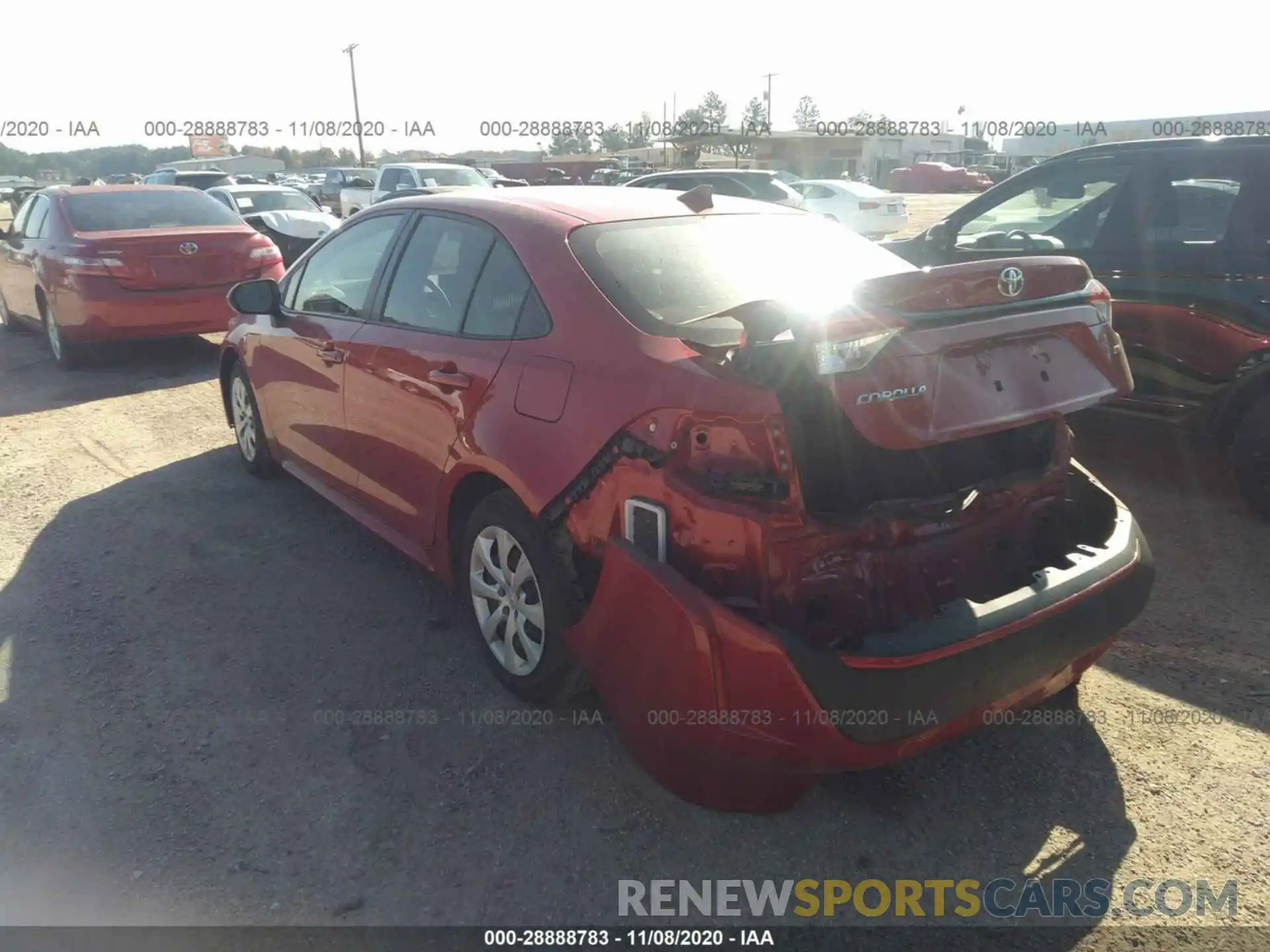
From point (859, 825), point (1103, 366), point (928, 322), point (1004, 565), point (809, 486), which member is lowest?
point (859, 825)

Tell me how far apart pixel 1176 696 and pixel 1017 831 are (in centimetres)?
105

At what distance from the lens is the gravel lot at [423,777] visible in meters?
2.55

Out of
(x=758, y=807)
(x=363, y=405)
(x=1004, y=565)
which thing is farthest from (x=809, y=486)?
(x=363, y=405)

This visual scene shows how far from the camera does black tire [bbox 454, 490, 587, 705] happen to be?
292 cm

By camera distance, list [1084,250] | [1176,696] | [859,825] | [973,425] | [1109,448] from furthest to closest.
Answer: [1109,448] < [1084,250] < [1176,696] < [859,825] < [973,425]

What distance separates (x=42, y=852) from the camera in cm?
267

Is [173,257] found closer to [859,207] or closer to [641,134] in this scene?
[859,207]

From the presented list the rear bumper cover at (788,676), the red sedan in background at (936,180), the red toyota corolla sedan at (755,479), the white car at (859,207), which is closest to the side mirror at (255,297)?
the red toyota corolla sedan at (755,479)

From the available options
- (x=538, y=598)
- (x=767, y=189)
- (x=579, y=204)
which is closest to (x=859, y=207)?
(x=767, y=189)

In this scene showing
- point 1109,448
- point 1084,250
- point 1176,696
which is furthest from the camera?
point 1109,448

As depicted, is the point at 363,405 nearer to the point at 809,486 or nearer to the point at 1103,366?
the point at 809,486

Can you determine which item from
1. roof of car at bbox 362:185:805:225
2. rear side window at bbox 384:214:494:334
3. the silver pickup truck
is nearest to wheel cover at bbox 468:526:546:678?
rear side window at bbox 384:214:494:334

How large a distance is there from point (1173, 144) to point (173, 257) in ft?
24.6

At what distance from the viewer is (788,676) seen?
2.25 meters
